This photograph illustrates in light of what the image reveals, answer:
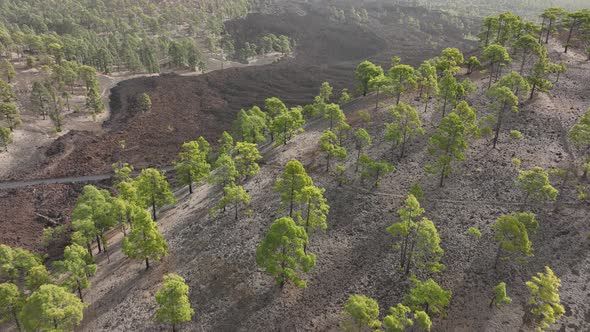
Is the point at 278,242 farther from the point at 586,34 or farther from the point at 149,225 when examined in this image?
the point at 586,34

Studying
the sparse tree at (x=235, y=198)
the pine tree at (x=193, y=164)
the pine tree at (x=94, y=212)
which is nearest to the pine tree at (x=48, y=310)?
the pine tree at (x=94, y=212)

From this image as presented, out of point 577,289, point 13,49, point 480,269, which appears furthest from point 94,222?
point 13,49

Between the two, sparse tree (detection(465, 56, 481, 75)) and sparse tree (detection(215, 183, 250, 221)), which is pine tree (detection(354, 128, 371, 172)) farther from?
sparse tree (detection(465, 56, 481, 75))

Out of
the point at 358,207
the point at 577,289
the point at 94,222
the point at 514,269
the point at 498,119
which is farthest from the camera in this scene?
the point at 498,119

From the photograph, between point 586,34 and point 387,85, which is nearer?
point 387,85

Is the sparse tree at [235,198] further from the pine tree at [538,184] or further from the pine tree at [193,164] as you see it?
the pine tree at [538,184]
